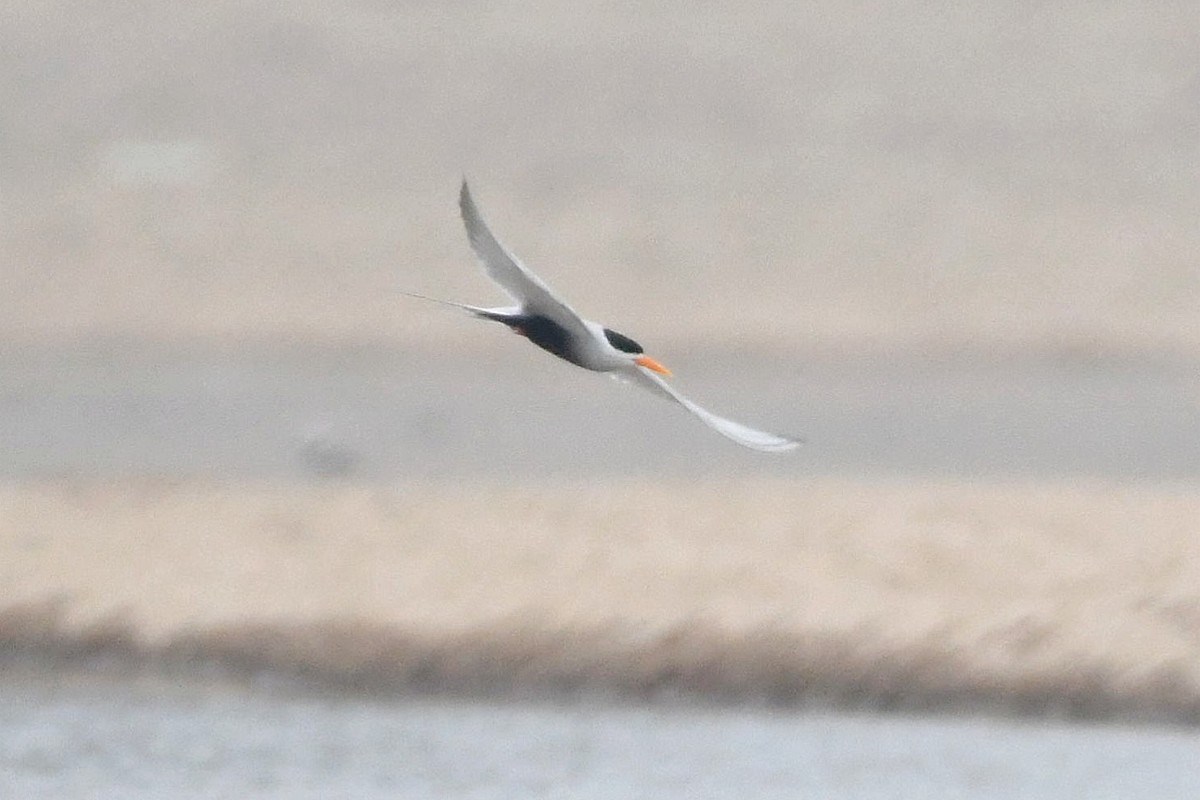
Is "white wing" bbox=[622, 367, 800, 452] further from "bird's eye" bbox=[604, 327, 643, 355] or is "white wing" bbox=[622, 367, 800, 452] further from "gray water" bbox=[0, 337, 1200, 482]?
"gray water" bbox=[0, 337, 1200, 482]

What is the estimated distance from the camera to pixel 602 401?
2252 centimetres

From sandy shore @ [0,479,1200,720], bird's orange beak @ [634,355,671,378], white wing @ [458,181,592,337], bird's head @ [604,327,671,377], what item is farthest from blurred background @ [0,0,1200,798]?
white wing @ [458,181,592,337]

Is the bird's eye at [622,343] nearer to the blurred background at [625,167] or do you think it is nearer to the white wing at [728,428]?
the white wing at [728,428]

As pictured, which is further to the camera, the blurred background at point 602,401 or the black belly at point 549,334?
the blurred background at point 602,401

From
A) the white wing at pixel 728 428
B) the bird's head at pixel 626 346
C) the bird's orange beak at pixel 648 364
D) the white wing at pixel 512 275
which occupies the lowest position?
the white wing at pixel 728 428

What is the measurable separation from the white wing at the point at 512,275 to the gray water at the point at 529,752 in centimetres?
404

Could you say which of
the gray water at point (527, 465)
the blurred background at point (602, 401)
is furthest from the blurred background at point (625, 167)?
the gray water at point (527, 465)

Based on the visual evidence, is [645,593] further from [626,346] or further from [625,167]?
[625,167]

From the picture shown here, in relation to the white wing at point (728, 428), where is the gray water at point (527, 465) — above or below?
below

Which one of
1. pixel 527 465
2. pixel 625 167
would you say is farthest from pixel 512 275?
pixel 625 167

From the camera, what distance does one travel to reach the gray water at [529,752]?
11.8 meters

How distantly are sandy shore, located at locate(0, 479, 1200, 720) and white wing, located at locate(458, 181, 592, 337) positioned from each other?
188 inches

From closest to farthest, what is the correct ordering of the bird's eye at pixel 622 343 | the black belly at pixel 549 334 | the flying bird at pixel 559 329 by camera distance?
the flying bird at pixel 559 329 < the black belly at pixel 549 334 < the bird's eye at pixel 622 343

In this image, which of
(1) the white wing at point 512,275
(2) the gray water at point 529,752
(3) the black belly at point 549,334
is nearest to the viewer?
(1) the white wing at point 512,275
